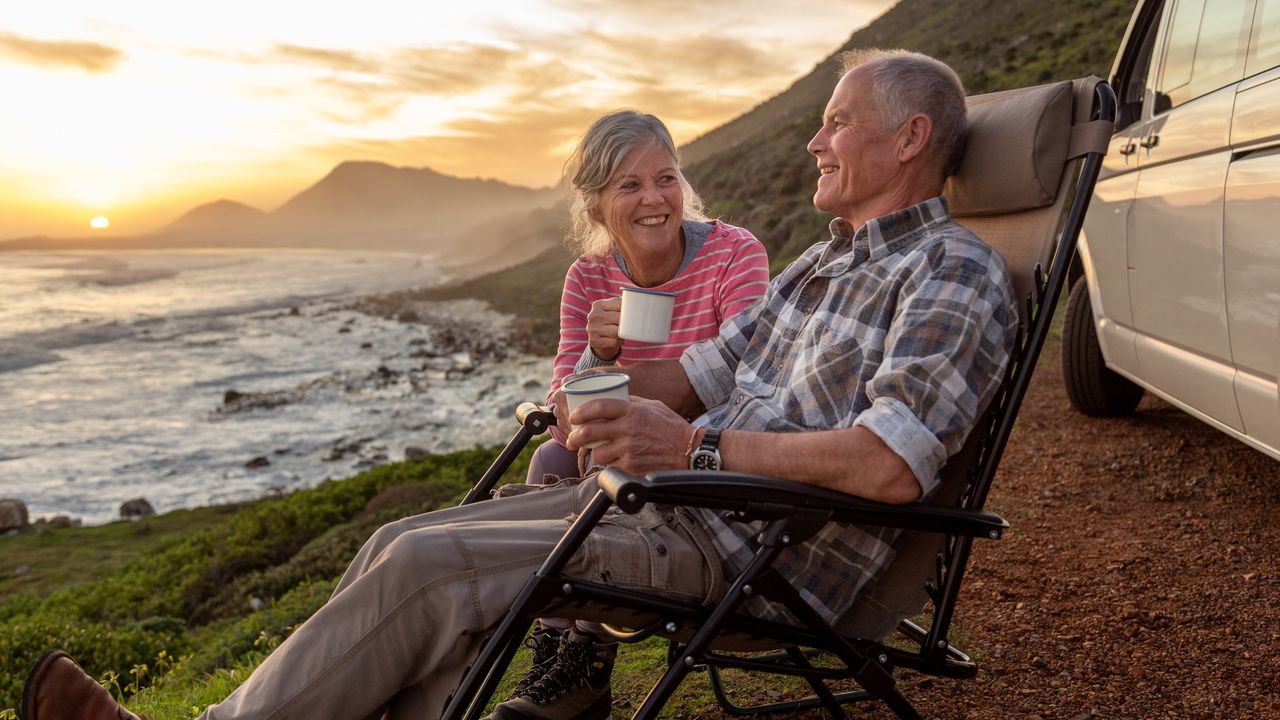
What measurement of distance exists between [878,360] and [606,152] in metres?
1.42

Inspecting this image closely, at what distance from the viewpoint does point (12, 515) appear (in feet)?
39.7

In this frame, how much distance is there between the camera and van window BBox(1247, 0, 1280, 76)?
9.98 feet

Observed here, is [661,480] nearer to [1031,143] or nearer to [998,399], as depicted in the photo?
[998,399]

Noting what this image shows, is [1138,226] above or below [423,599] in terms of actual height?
above

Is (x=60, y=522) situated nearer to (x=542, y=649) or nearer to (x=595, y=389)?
(x=542, y=649)

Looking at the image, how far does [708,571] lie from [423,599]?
66 centimetres

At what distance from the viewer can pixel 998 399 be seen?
7.34 feet

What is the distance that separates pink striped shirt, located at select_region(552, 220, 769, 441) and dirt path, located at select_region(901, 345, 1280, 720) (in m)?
1.40

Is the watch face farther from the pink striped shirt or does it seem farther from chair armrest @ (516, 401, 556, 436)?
the pink striped shirt

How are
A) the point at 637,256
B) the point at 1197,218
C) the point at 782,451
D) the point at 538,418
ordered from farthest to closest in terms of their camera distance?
the point at 1197,218, the point at 637,256, the point at 538,418, the point at 782,451

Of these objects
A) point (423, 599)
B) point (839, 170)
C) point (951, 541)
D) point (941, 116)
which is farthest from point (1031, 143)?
point (423, 599)

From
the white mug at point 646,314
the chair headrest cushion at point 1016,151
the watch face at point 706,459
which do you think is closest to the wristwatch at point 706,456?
the watch face at point 706,459

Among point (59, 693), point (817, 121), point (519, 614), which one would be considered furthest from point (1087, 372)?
point (817, 121)

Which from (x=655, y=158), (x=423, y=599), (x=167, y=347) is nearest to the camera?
(x=423, y=599)
